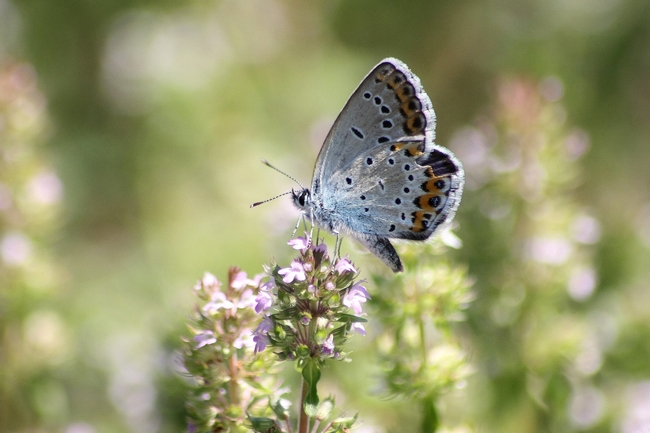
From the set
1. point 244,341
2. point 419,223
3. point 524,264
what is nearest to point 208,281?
point 244,341

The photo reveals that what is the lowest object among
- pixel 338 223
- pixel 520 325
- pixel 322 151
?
pixel 520 325

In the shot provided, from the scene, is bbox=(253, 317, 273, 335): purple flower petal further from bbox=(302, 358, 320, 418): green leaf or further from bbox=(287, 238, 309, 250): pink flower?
bbox=(287, 238, 309, 250): pink flower

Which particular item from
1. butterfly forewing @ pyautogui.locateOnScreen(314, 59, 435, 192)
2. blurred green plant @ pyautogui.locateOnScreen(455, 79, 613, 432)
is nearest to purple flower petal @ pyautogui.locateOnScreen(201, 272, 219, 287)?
butterfly forewing @ pyautogui.locateOnScreen(314, 59, 435, 192)

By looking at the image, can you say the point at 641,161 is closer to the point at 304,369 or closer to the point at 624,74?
the point at 624,74

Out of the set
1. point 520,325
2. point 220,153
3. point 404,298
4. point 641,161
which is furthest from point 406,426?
point 641,161

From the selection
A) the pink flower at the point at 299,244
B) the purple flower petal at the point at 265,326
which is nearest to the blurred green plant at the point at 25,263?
the pink flower at the point at 299,244

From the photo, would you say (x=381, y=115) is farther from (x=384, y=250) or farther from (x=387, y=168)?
(x=384, y=250)
